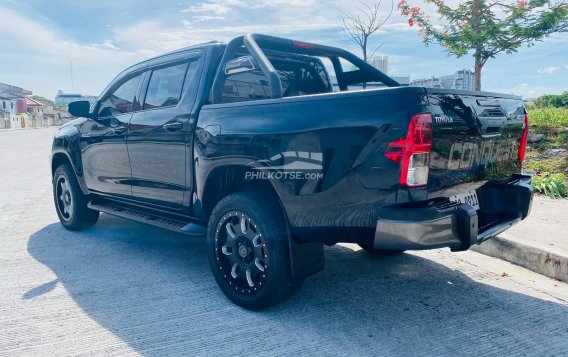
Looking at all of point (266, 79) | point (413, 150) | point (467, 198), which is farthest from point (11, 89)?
point (413, 150)

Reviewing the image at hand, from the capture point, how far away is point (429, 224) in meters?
2.48

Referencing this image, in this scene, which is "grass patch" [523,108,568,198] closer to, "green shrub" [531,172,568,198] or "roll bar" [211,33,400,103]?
"green shrub" [531,172,568,198]

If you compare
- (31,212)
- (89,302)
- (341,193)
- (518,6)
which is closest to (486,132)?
(341,193)

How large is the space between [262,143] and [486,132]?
4.81 feet

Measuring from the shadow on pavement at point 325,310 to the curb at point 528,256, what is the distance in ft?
2.07

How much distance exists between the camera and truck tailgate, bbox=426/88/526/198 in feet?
8.48

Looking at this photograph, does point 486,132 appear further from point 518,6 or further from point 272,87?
point 518,6

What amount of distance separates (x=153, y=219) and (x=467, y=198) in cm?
264

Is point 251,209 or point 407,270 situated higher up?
point 251,209

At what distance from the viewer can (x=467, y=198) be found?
121 inches

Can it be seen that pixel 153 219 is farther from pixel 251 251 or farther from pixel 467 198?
pixel 467 198

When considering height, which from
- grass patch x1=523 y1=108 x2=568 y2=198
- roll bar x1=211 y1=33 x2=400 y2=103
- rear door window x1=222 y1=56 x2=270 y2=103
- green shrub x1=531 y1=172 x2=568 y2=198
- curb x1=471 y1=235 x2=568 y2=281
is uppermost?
roll bar x1=211 y1=33 x2=400 y2=103

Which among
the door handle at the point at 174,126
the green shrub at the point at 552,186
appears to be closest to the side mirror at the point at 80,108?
the door handle at the point at 174,126

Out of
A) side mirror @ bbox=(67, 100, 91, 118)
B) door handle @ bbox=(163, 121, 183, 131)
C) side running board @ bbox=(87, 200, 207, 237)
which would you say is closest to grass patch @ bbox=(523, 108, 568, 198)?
side running board @ bbox=(87, 200, 207, 237)
